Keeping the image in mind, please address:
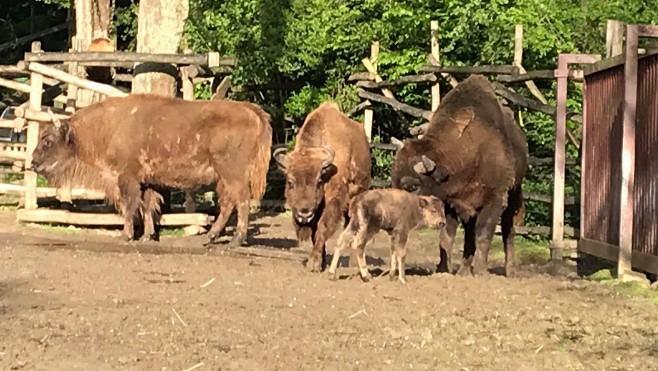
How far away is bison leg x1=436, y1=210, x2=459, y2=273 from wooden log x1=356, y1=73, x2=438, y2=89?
6.78 m

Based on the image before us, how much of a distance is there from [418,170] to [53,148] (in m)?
6.57

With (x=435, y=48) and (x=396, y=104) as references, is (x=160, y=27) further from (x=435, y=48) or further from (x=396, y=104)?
(x=435, y=48)

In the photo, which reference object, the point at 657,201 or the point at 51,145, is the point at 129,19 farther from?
the point at 657,201

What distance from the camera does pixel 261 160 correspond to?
14.3 metres

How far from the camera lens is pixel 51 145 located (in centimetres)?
1529

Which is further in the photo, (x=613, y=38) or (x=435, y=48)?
(x=435, y=48)

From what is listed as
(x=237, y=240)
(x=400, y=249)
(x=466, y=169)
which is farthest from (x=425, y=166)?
(x=237, y=240)

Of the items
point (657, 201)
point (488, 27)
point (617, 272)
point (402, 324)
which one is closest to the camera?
point (402, 324)

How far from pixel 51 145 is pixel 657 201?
29.4ft

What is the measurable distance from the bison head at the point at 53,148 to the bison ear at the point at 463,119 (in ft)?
20.5

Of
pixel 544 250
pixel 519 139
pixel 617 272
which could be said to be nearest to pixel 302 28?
pixel 544 250

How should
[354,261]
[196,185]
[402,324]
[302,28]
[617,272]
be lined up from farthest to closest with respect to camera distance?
[302,28] → [196,185] → [354,261] → [617,272] → [402,324]

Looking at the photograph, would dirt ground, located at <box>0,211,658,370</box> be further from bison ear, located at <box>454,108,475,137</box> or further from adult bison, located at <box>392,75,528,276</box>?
bison ear, located at <box>454,108,475,137</box>

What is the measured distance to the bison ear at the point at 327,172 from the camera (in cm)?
1082
